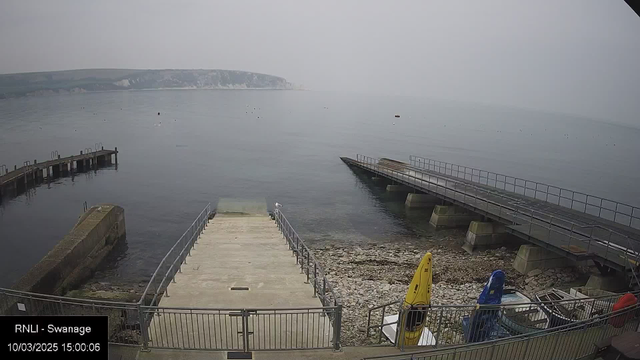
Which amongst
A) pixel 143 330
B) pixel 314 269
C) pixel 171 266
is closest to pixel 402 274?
pixel 314 269

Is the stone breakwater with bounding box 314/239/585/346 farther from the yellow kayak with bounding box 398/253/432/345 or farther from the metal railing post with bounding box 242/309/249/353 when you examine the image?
the metal railing post with bounding box 242/309/249/353

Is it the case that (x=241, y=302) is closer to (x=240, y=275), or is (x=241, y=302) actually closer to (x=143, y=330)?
(x=240, y=275)

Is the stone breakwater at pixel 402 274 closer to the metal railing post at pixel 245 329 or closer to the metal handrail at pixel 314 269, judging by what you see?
the metal handrail at pixel 314 269

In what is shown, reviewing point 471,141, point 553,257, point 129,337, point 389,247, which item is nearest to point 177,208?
point 389,247

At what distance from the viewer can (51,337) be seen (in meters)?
5.91

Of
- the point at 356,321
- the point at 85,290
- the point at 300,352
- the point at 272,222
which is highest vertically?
the point at 300,352

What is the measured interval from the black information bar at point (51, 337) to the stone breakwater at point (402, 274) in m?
9.59

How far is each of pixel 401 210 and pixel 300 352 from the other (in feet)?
97.1

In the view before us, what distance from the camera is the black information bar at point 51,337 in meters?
5.86

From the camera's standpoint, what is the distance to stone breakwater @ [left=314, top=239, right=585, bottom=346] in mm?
17688

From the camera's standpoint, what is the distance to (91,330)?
603 centimetres

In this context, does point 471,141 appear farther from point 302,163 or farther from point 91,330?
point 91,330

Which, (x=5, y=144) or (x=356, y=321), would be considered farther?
(x=5, y=144)

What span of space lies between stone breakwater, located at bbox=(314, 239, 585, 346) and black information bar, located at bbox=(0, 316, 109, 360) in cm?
959
